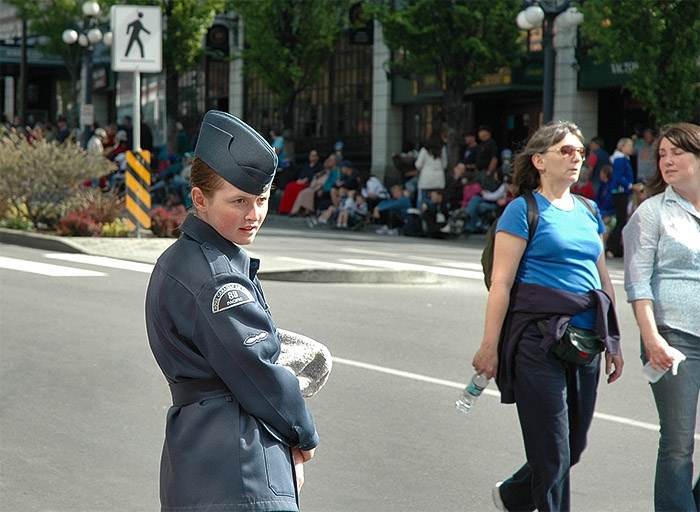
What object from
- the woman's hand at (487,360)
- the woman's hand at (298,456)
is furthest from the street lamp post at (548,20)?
the woman's hand at (298,456)

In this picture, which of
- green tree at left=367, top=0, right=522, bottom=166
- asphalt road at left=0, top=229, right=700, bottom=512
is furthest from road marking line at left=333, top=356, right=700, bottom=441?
green tree at left=367, top=0, right=522, bottom=166

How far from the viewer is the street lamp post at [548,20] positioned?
2109 centimetres

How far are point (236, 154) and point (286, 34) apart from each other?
1266 inches

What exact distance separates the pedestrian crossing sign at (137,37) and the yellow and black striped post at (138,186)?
4.65ft

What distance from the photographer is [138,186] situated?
1802 cm

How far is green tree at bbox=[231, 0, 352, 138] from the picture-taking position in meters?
34.1

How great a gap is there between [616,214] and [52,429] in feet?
49.0

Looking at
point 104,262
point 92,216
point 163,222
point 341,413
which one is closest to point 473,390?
point 341,413

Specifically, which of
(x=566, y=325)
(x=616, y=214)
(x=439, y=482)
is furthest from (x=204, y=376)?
(x=616, y=214)

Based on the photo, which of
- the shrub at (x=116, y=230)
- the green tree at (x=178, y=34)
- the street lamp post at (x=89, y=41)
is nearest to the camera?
the shrub at (x=116, y=230)

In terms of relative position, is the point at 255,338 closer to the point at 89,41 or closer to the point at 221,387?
the point at 221,387

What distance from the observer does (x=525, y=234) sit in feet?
16.1

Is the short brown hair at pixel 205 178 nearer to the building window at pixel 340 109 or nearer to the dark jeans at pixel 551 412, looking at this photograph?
the dark jeans at pixel 551 412

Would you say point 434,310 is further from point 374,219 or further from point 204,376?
point 374,219
